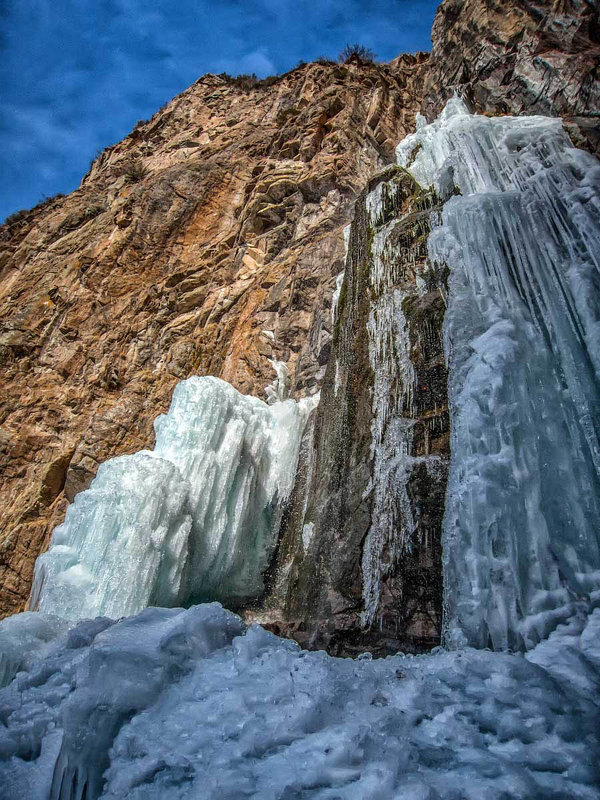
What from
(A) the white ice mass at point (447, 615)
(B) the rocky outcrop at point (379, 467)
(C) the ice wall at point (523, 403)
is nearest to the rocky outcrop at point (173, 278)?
(B) the rocky outcrop at point (379, 467)

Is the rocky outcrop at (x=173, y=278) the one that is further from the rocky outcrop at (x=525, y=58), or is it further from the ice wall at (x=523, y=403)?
the ice wall at (x=523, y=403)

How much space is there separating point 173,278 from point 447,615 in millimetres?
11420

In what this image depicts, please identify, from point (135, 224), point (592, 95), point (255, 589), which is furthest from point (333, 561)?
point (135, 224)

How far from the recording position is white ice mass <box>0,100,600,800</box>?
1874 millimetres

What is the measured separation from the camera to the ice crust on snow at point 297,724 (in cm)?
175

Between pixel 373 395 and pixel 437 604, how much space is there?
227 cm

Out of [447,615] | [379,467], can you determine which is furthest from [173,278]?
[447,615]

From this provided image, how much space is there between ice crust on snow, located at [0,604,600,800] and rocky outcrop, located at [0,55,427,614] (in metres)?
6.49

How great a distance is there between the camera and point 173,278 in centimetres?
1308

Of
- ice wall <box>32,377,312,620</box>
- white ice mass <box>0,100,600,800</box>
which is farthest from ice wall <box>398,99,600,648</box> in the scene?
ice wall <box>32,377,312,620</box>

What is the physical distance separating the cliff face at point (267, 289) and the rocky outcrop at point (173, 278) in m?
0.05

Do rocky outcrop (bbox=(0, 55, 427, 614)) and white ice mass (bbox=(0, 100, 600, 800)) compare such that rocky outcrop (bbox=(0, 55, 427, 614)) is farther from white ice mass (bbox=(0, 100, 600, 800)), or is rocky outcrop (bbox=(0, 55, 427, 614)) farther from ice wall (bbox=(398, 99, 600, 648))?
ice wall (bbox=(398, 99, 600, 648))

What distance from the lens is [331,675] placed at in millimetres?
2340

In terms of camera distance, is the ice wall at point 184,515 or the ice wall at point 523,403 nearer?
the ice wall at point 523,403
